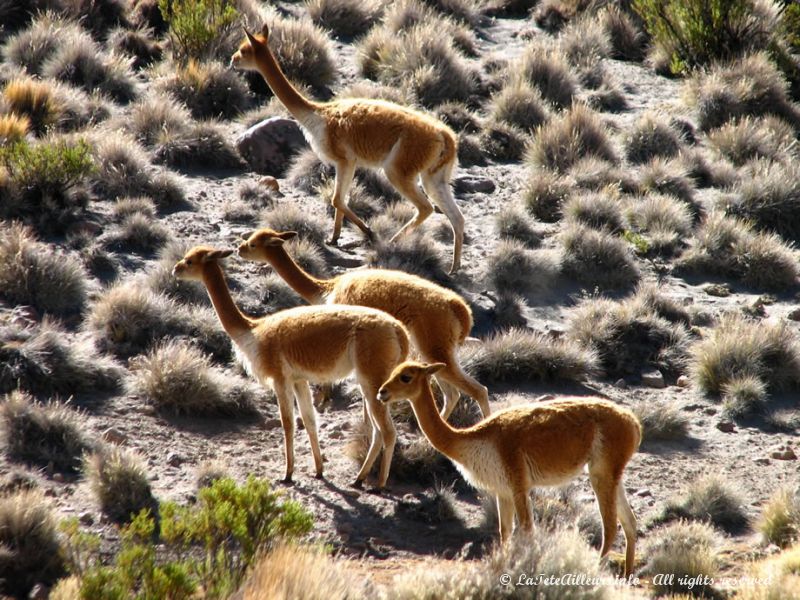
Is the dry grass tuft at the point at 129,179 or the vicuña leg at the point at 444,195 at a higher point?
the vicuña leg at the point at 444,195

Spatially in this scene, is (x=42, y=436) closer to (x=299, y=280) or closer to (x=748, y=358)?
(x=299, y=280)

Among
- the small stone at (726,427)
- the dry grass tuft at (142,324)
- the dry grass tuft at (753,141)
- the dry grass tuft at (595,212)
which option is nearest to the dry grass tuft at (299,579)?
the dry grass tuft at (142,324)

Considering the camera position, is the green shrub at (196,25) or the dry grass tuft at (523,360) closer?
the dry grass tuft at (523,360)

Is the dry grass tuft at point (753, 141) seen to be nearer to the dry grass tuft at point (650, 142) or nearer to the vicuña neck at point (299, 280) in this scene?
the dry grass tuft at point (650, 142)

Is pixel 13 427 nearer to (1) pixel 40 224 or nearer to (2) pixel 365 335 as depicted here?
(2) pixel 365 335

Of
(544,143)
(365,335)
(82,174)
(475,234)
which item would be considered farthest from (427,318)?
(544,143)

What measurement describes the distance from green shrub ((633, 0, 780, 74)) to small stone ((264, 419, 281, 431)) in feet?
37.3

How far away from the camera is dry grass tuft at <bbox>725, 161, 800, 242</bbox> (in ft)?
48.5

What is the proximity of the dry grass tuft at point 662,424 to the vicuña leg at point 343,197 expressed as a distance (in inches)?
153

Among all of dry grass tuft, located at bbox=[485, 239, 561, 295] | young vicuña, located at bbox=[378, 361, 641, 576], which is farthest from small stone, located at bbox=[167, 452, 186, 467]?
dry grass tuft, located at bbox=[485, 239, 561, 295]

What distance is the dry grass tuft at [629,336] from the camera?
1167 cm

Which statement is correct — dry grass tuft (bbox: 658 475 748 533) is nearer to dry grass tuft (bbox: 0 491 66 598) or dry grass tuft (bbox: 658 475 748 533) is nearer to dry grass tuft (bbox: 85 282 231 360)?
dry grass tuft (bbox: 85 282 231 360)

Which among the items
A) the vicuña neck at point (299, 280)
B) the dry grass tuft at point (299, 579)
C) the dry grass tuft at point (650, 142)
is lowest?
the dry grass tuft at point (650, 142)

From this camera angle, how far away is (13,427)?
8.88 m
